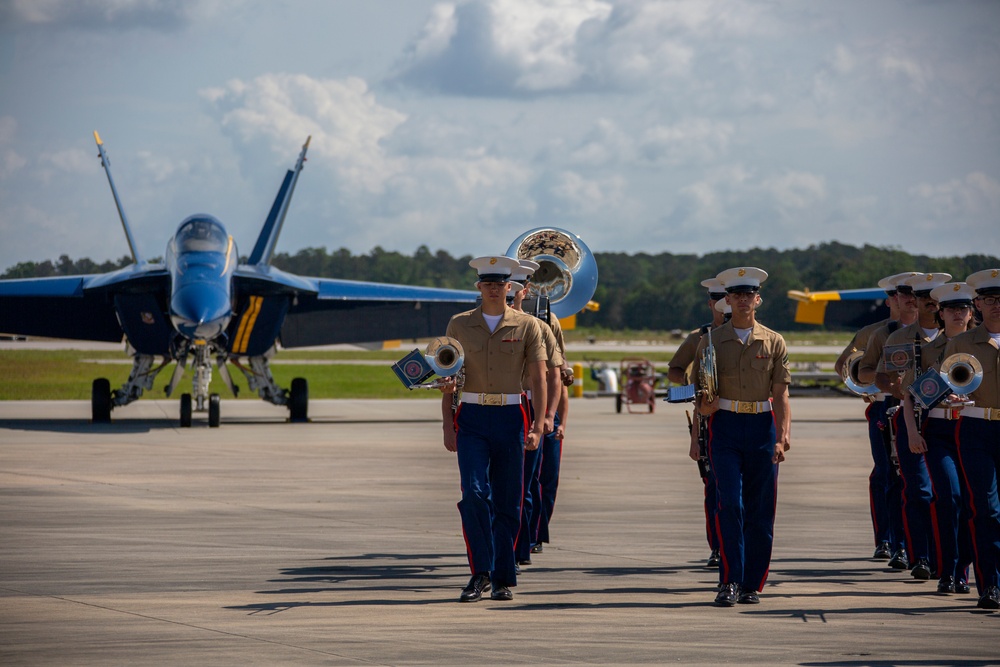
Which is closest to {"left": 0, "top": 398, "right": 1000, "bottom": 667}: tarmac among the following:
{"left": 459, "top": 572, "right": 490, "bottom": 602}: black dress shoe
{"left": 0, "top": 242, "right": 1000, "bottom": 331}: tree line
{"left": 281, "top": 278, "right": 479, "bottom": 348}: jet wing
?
{"left": 459, "top": 572, "right": 490, "bottom": 602}: black dress shoe

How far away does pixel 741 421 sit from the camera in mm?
8250

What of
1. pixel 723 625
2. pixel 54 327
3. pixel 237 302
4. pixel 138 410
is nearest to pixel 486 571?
pixel 723 625

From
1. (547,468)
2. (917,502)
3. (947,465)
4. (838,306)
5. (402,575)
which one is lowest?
(402,575)

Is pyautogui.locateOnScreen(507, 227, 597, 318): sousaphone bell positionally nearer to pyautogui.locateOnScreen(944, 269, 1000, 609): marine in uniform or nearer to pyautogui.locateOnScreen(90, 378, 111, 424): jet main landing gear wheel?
pyautogui.locateOnScreen(944, 269, 1000, 609): marine in uniform

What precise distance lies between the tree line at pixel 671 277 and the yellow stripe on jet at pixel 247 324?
74.8m

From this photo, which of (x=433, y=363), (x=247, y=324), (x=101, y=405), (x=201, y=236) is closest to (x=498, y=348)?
(x=433, y=363)

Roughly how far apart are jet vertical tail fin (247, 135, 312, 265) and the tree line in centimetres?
6913

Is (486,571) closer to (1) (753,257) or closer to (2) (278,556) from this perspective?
(2) (278,556)

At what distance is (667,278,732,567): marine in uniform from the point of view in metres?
9.02

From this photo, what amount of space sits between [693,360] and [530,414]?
5.21 feet

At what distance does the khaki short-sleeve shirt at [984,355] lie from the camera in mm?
8125

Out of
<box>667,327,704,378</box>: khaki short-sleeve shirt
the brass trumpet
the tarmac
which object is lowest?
the tarmac

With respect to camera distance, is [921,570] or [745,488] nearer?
[745,488]

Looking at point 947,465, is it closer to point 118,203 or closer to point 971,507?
point 971,507
